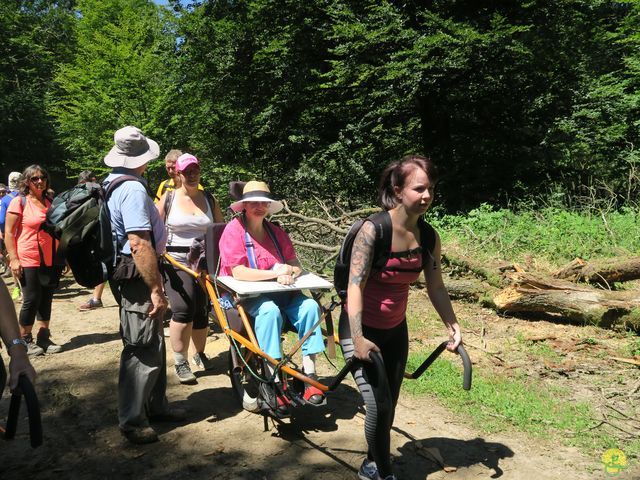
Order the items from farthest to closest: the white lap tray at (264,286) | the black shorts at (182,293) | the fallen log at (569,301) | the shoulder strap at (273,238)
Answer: the fallen log at (569,301), the black shorts at (182,293), the shoulder strap at (273,238), the white lap tray at (264,286)

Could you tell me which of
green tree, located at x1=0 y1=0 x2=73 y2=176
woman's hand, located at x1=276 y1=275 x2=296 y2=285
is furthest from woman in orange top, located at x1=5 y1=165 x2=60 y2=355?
green tree, located at x1=0 y1=0 x2=73 y2=176

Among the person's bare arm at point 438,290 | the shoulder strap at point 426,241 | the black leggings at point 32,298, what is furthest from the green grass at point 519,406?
the black leggings at point 32,298

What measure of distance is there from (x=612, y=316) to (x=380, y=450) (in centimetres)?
376

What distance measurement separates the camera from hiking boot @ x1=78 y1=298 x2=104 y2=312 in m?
7.94

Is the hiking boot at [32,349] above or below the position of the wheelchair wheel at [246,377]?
below

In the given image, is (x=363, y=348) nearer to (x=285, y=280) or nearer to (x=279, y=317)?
(x=279, y=317)

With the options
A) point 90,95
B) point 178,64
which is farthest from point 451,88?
point 90,95

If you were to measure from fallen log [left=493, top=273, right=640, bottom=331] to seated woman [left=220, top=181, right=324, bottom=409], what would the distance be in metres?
3.11

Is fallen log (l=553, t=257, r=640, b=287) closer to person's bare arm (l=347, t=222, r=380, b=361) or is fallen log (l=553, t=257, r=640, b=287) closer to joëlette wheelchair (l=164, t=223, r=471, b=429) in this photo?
joëlette wheelchair (l=164, t=223, r=471, b=429)

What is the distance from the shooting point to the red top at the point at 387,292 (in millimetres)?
2973

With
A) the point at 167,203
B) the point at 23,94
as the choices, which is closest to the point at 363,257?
the point at 167,203

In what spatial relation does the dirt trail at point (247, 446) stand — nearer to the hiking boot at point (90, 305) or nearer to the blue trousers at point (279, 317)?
the blue trousers at point (279, 317)

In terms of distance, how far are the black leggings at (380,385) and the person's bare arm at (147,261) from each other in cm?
124

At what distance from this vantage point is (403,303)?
310 cm
